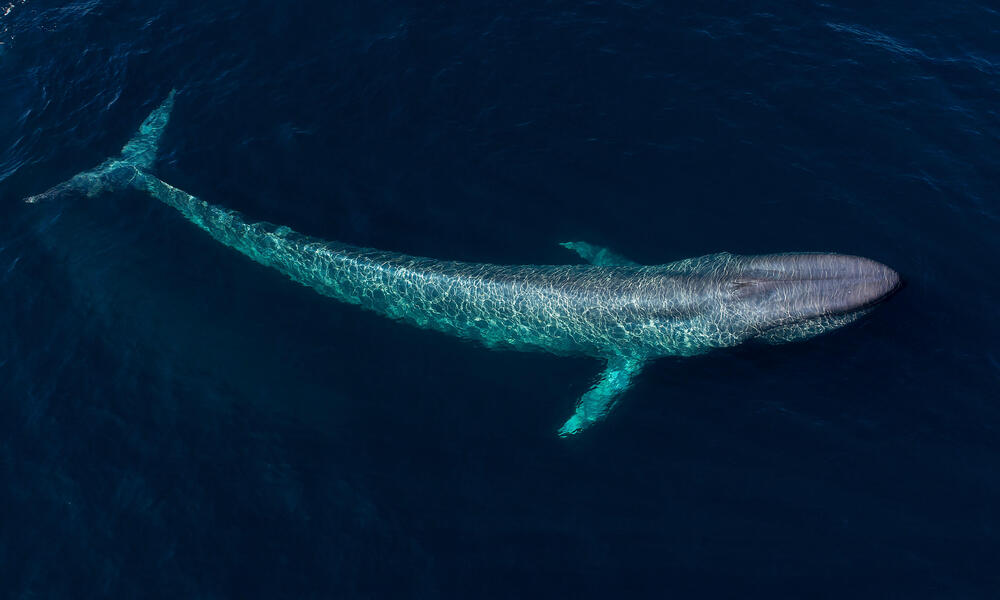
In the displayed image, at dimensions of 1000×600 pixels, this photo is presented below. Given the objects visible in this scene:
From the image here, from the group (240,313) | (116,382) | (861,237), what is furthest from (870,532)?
(116,382)

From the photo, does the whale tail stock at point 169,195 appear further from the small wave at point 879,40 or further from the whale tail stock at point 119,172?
the small wave at point 879,40

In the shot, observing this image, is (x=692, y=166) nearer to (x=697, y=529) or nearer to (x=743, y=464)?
(x=743, y=464)

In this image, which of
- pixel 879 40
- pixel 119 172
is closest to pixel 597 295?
pixel 879 40

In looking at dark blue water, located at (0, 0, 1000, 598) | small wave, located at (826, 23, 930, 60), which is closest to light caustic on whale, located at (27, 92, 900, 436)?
dark blue water, located at (0, 0, 1000, 598)

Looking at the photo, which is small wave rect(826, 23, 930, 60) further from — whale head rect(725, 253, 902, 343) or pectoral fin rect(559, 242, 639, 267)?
pectoral fin rect(559, 242, 639, 267)

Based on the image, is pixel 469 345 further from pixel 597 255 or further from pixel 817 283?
pixel 817 283

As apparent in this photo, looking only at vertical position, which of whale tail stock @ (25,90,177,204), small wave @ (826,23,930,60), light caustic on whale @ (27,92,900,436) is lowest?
light caustic on whale @ (27,92,900,436)

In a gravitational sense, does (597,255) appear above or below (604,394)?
above
